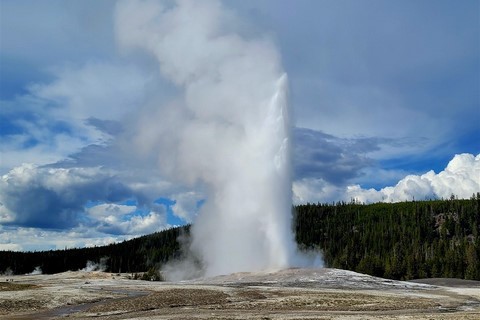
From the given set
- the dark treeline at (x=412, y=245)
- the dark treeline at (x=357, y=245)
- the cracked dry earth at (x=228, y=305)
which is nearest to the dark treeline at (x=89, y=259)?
the dark treeline at (x=357, y=245)

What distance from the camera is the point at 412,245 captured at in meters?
150

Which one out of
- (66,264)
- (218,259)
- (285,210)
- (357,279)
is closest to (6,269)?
(66,264)

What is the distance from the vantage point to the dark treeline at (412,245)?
341 feet

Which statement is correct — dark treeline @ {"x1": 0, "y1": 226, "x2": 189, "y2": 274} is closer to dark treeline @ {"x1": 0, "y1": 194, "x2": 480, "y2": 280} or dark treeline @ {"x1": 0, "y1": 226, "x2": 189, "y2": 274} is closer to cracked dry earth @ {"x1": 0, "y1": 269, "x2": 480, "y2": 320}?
dark treeline @ {"x1": 0, "y1": 194, "x2": 480, "y2": 280}

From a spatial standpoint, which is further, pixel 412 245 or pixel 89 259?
pixel 89 259

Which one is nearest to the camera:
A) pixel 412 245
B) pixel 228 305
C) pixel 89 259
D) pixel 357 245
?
pixel 228 305

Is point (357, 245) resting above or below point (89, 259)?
above

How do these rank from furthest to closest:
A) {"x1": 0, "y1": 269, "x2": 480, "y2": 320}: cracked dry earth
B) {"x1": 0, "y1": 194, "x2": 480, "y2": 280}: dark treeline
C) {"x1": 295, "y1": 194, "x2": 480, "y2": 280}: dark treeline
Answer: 1. {"x1": 0, "y1": 194, "x2": 480, "y2": 280}: dark treeline
2. {"x1": 295, "y1": 194, "x2": 480, "y2": 280}: dark treeline
3. {"x1": 0, "y1": 269, "x2": 480, "y2": 320}: cracked dry earth

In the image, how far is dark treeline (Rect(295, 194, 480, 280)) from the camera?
104000 millimetres

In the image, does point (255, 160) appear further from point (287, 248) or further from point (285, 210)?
point (287, 248)

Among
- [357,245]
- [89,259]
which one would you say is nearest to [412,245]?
[357,245]

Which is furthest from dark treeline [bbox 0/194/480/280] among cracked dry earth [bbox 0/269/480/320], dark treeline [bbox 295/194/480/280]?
cracked dry earth [bbox 0/269/480/320]

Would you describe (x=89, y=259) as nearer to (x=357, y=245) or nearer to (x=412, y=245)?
(x=357, y=245)

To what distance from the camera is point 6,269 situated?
172 m
